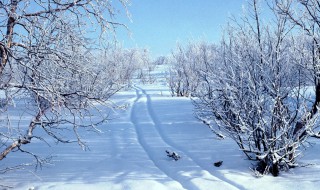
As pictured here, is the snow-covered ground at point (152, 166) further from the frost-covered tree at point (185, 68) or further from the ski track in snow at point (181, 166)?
the frost-covered tree at point (185, 68)

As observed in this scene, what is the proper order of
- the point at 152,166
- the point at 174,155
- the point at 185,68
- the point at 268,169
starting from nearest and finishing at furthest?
the point at 268,169 < the point at 152,166 < the point at 174,155 < the point at 185,68

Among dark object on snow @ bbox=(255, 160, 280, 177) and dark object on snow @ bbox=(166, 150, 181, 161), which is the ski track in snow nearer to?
dark object on snow @ bbox=(166, 150, 181, 161)

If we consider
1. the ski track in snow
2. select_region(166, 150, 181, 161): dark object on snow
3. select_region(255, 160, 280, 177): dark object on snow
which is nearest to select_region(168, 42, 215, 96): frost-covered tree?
the ski track in snow

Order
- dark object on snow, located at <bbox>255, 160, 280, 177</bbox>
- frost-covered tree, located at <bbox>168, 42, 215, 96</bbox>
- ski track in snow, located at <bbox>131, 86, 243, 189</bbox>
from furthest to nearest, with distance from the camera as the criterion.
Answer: frost-covered tree, located at <bbox>168, 42, 215, 96</bbox> < dark object on snow, located at <bbox>255, 160, 280, 177</bbox> < ski track in snow, located at <bbox>131, 86, 243, 189</bbox>

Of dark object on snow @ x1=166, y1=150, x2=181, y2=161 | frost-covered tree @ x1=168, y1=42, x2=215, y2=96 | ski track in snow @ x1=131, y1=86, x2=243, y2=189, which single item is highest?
frost-covered tree @ x1=168, y1=42, x2=215, y2=96

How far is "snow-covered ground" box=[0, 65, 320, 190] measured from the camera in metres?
5.62

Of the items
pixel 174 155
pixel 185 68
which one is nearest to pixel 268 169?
pixel 174 155

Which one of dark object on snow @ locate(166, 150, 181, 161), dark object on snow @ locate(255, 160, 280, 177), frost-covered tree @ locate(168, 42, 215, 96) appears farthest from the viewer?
frost-covered tree @ locate(168, 42, 215, 96)

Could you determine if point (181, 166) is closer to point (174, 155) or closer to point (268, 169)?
point (174, 155)

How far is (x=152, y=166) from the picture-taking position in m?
6.72

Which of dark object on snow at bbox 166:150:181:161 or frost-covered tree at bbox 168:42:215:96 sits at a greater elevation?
frost-covered tree at bbox 168:42:215:96

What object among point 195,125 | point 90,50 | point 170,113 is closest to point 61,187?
point 90,50

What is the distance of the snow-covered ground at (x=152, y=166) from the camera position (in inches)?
221

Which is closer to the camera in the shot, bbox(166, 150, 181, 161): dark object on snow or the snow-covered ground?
the snow-covered ground
